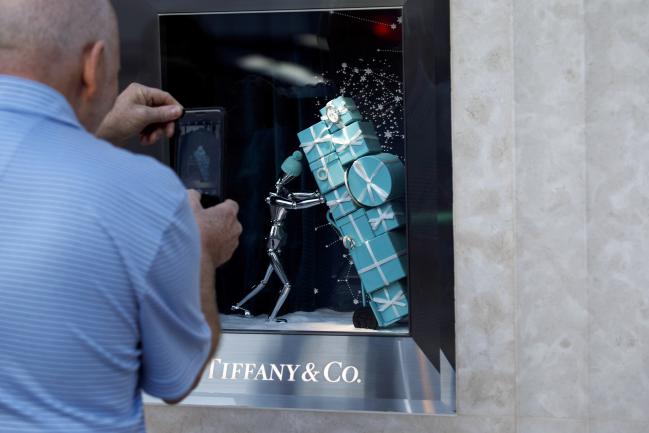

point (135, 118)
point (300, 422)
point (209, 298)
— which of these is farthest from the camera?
point (300, 422)

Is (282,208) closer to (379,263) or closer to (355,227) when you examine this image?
(355,227)

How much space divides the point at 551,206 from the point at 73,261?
2593 millimetres

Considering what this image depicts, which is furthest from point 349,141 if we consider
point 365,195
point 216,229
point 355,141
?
point 216,229

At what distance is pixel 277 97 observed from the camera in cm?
363

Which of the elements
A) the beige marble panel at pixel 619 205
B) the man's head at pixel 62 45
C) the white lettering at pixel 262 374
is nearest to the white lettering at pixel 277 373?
the white lettering at pixel 262 374

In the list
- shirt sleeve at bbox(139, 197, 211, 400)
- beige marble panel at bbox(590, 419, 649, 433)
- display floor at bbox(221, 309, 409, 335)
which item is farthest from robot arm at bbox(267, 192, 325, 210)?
shirt sleeve at bbox(139, 197, 211, 400)

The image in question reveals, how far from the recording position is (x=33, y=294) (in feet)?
3.16

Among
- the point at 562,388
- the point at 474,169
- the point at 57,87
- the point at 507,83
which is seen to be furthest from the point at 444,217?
the point at 57,87

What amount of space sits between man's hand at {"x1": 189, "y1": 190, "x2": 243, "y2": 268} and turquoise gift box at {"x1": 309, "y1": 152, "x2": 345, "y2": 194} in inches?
92.9

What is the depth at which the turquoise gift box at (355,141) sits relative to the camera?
3584 millimetres

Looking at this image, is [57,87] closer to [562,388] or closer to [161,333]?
[161,333]

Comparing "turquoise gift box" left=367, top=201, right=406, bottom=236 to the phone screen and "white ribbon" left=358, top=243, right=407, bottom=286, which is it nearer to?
"white ribbon" left=358, top=243, right=407, bottom=286

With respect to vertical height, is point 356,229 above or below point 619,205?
below

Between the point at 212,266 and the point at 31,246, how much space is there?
12.3 inches
